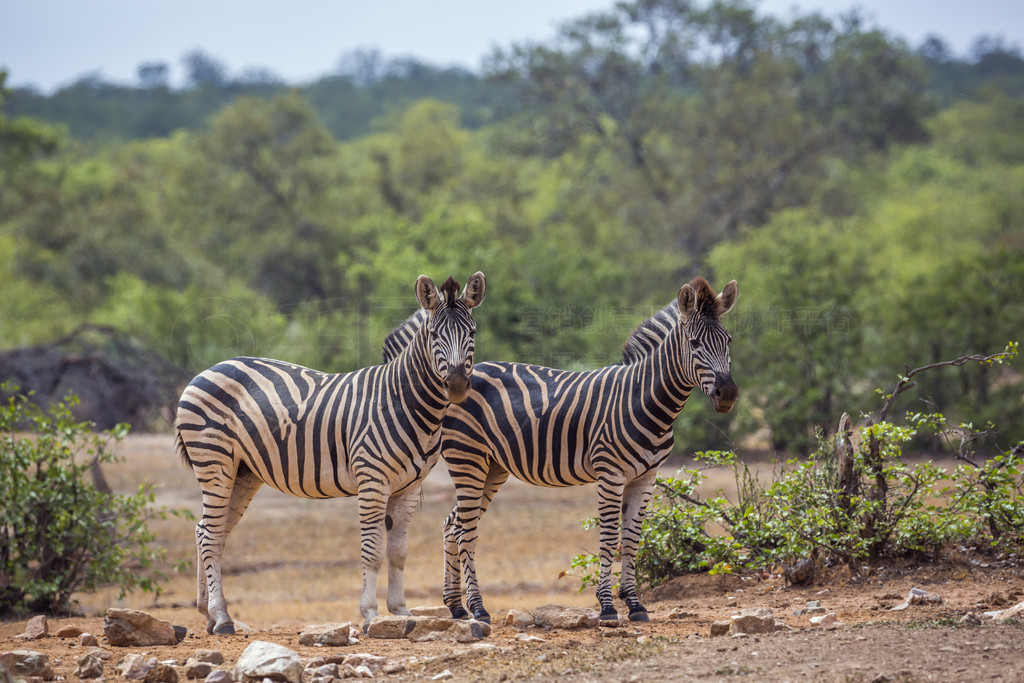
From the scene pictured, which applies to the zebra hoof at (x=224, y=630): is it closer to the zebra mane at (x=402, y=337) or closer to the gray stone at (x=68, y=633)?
the gray stone at (x=68, y=633)

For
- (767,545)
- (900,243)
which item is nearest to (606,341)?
(767,545)

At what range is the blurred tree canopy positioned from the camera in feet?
65.9

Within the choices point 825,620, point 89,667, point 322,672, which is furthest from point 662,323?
point 89,667

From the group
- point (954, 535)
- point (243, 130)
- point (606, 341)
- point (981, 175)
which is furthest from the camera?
point (981, 175)

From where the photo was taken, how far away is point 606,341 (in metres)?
21.4

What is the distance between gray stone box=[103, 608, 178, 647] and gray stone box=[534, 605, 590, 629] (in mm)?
2760

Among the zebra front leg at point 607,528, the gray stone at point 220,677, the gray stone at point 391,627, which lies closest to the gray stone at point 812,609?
the zebra front leg at point 607,528

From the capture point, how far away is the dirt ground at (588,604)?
5461 mm

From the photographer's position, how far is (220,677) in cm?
538

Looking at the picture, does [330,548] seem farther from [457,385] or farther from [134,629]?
[457,385]

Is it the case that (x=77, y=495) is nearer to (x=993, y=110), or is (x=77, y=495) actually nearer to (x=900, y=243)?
(x=900, y=243)

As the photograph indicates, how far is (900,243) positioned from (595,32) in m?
14.9

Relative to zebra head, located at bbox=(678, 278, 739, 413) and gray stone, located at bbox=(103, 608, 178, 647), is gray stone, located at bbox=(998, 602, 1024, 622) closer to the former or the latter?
zebra head, located at bbox=(678, 278, 739, 413)

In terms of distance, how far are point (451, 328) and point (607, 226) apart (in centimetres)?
2466
